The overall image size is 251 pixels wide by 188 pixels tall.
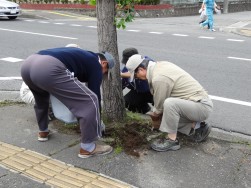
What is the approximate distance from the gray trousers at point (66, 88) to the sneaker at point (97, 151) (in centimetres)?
13

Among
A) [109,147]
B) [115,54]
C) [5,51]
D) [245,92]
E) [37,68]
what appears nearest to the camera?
[37,68]

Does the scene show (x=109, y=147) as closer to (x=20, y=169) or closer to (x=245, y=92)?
(x=20, y=169)

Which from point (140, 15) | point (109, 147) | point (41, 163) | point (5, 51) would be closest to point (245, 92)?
point (109, 147)

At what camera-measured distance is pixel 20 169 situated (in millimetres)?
3193

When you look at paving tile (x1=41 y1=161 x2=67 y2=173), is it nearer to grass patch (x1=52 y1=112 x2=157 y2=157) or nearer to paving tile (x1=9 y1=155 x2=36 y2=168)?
paving tile (x1=9 y1=155 x2=36 y2=168)

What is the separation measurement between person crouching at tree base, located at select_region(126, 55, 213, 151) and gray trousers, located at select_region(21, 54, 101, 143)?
2.04ft

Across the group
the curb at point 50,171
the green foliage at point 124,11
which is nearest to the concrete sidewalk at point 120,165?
the curb at point 50,171

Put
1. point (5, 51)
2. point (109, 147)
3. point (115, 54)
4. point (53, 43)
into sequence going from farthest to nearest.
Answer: point (53, 43), point (5, 51), point (115, 54), point (109, 147)

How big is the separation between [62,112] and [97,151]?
0.51m

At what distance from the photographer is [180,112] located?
3.55 metres

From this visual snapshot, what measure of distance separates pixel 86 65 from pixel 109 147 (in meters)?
0.88

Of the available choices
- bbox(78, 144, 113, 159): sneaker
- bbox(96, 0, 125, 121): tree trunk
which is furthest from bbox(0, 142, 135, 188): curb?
bbox(96, 0, 125, 121): tree trunk

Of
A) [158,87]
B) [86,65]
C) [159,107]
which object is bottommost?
[159,107]

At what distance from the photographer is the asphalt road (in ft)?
17.5
